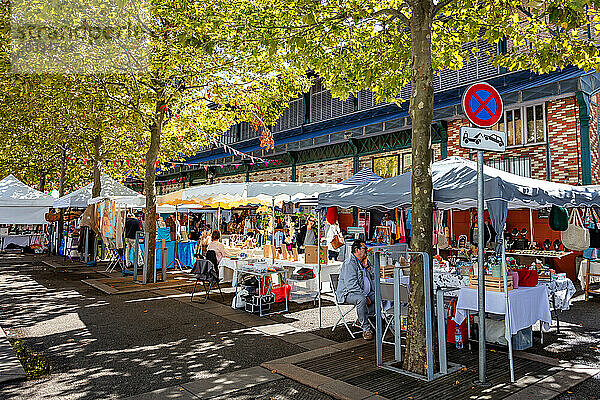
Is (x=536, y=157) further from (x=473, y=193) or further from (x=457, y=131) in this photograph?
(x=473, y=193)

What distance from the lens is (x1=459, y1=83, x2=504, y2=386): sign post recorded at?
4.86 meters

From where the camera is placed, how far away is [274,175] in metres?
23.0

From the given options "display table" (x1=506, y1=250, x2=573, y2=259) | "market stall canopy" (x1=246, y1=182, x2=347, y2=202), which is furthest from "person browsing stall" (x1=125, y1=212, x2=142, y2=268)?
"display table" (x1=506, y1=250, x2=573, y2=259)

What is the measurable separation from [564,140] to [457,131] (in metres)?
3.22

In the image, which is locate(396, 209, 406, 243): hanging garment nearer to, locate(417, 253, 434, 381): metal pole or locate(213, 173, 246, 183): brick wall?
locate(417, 253, 434, 381): metal pole

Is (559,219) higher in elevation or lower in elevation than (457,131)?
lower

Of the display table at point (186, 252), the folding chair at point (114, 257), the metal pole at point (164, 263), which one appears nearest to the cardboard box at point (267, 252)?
the metal pole at point (164, 263)

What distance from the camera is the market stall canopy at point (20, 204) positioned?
19.7m

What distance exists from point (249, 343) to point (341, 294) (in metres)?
1.57

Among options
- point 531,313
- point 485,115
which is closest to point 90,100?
point 485,115

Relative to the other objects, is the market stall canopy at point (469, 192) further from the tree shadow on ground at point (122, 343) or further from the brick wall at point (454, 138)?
the brick wall at point (454, 138)

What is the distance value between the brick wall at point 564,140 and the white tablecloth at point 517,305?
7.00 m

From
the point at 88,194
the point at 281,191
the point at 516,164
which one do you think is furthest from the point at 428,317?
the point at 88,194

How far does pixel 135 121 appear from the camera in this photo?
12.6 metres
